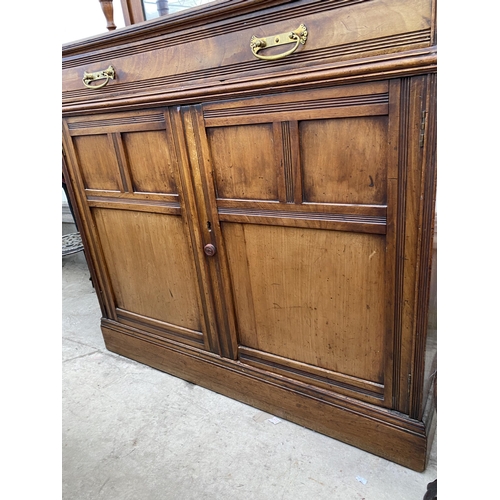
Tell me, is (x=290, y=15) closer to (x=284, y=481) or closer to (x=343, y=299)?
(x=343, y=299)

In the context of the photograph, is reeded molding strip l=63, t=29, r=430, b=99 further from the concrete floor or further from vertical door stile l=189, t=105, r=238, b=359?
the concrete floor

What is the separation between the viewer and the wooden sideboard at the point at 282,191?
2.69 ft

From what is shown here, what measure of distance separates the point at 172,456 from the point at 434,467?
2.48 ft

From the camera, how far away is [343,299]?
1.02 m

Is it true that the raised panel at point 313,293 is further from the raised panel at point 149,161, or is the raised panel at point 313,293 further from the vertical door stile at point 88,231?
the vertical door stile at point 88,231

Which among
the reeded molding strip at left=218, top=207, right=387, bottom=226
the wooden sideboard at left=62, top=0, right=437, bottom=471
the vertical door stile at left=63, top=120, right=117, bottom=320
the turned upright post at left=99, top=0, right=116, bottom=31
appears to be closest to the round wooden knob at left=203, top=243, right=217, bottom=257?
the wooden sideboard at left=62, top=0, right=437, bottom=471

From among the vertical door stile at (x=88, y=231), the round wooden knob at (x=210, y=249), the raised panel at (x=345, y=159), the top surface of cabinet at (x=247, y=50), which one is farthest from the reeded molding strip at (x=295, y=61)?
the round wooden knob at (x=210, y=249)

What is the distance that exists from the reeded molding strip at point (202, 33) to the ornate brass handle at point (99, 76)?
0.04 meters

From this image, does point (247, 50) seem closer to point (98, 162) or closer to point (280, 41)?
point (280, 41)

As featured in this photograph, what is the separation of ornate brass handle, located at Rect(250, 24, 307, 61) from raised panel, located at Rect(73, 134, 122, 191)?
64cm

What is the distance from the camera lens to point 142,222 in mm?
1354

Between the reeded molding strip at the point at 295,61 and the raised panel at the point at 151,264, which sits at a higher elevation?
the reeded molding strip at the point at 295,61
